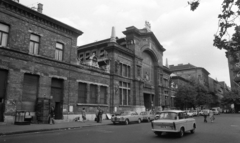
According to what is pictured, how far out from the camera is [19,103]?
61.2 ft

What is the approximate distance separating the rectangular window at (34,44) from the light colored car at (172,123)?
598 inches

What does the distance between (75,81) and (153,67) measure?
2369 cm

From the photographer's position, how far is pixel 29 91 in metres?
20.0

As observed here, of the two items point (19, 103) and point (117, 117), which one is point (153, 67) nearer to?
point (117, 117)

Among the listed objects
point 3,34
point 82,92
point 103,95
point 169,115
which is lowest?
point 169,115

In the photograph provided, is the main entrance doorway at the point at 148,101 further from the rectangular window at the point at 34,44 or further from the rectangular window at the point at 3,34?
the rectangular window at the point at 3,34

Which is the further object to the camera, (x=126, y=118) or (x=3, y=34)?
(x=126, y=118)

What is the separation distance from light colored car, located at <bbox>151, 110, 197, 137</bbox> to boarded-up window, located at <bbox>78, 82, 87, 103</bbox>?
1500 cm

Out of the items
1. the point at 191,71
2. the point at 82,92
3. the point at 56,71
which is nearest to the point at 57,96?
the point at 56,71

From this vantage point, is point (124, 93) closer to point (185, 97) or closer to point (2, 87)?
point (2, 87)

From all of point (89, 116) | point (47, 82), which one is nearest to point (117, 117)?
point (89, 116)

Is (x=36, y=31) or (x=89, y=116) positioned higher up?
(x=36, y=31)

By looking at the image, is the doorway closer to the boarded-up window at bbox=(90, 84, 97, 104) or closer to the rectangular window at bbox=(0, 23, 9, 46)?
the boarded-up window at bbox=(90, 84, 97, 104)

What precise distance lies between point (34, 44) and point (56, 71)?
379 cm
